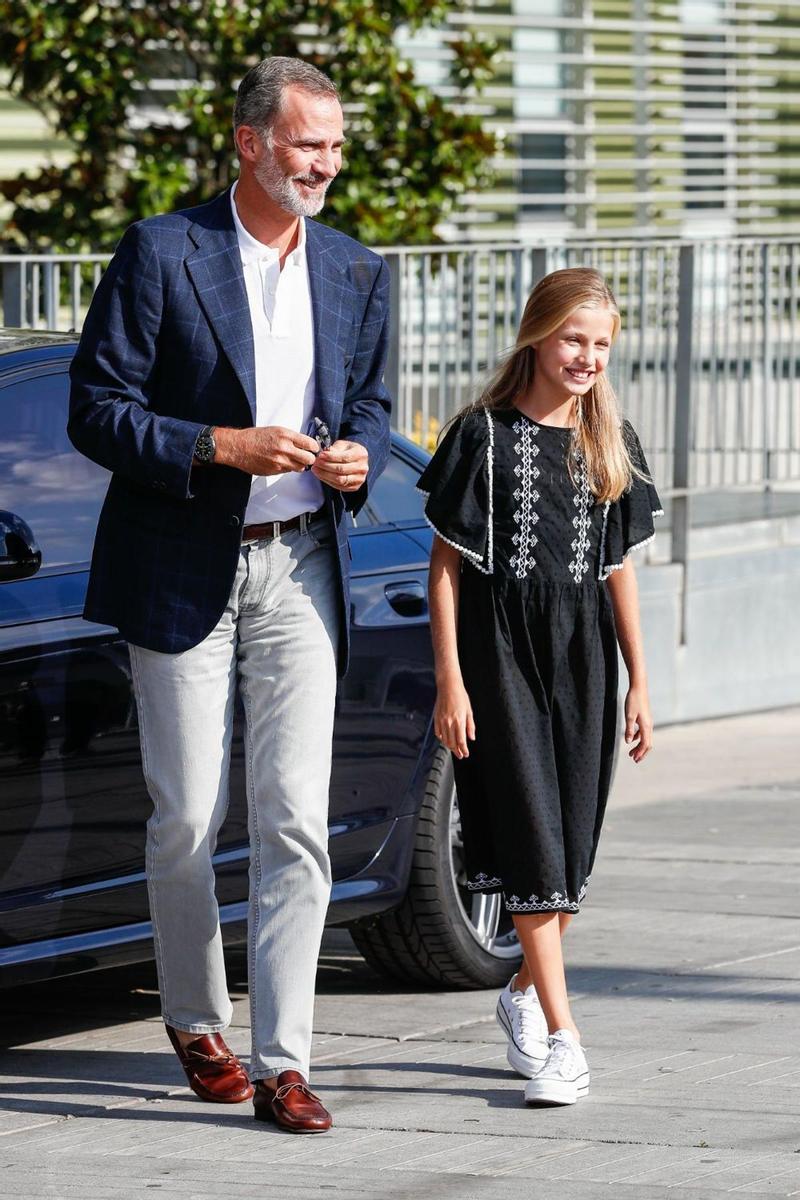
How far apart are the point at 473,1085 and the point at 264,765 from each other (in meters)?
0.90

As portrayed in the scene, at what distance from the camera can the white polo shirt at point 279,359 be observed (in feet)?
16.3

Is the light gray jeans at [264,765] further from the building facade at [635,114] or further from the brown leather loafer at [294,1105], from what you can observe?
the building facade at [635,114]

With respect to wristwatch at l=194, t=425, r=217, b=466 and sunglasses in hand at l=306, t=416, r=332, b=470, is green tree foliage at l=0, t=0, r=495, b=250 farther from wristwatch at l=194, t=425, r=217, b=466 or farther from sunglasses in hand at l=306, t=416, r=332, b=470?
wristwatch at l=194, t=425, r=217, b=466

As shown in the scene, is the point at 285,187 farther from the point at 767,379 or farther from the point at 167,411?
the point at 767,379

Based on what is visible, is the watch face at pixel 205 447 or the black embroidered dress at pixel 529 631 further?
the black embroidered dress at pixel 529 631

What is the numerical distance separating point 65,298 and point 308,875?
4862 mm

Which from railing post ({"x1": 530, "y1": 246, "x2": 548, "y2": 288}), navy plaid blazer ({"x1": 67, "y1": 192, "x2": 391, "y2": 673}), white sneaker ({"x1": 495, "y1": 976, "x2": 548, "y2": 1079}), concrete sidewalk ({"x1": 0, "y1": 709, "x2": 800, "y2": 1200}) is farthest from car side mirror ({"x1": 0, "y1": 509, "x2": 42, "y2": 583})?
railing post ({"x1": 530, "y1": 246, "x2": 548, "y2": 288})

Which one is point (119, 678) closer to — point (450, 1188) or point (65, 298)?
point (450, 1188)

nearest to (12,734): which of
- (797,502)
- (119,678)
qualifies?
(119,678)

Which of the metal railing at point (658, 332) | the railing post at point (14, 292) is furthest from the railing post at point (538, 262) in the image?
the railing post at point (14, 292)

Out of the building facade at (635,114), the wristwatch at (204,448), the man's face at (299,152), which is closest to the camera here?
the wristwatch at (204,448)

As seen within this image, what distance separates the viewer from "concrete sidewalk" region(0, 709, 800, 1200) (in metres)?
4.65

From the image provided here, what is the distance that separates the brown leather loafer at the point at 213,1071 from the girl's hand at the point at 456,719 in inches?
30.8

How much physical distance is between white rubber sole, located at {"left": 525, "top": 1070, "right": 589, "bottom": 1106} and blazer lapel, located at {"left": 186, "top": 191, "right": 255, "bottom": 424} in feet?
4.90
